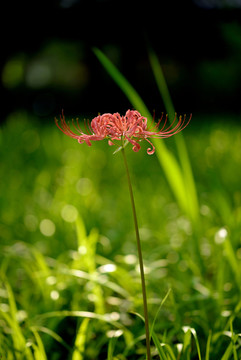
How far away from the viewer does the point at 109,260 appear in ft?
5.44

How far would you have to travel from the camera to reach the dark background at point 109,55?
20.1 feet

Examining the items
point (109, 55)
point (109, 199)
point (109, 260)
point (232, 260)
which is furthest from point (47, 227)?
point (109, 55)

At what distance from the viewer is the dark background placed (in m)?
6.13

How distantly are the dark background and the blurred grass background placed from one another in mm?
19

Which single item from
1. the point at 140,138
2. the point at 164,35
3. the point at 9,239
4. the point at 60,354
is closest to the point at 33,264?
the point at 9,239

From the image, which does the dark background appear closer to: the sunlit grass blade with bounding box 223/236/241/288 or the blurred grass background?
the blurred grass background

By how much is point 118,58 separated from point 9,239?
5228 mm

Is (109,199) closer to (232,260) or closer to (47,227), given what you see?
(47,227)

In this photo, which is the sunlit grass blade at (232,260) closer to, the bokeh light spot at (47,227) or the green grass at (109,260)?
the green grass at (109,260)

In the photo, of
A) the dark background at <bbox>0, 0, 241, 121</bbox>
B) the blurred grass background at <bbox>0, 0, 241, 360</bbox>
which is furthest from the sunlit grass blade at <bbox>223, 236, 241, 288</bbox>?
the dark background at <bbox>0, 0, 241, 121</bbox>

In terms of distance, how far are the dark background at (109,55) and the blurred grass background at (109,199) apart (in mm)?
19

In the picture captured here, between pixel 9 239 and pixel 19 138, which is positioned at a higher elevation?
pixel 19 138

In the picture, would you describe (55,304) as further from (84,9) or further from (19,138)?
(84,9)

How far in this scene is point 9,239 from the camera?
1872 mm
